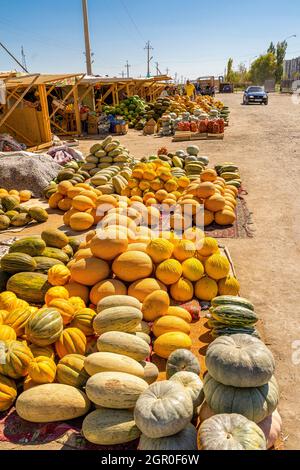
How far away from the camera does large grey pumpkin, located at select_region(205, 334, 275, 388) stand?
94.3 inches

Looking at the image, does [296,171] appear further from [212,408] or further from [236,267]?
[212,408]

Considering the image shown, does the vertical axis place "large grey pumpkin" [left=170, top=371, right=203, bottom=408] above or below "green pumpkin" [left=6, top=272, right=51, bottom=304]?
below

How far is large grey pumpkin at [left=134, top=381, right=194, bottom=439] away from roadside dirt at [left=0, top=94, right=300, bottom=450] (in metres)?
1.00

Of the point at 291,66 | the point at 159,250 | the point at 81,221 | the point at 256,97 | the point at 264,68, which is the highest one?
the point at 291,66

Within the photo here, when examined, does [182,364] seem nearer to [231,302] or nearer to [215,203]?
[231,302]

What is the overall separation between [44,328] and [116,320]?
2.04 ft

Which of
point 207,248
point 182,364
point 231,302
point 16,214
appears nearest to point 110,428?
point 182,364

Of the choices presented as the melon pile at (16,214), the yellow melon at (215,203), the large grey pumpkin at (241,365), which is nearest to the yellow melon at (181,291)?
the large grey pumpkin at (241,365)

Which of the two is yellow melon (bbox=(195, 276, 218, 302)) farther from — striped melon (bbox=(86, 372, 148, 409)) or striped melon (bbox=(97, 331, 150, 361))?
striped melon (bbox=(86, 372, 148, 409))

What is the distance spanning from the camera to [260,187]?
915 centimetres

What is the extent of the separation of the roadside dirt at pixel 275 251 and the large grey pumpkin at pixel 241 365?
0.72 meters

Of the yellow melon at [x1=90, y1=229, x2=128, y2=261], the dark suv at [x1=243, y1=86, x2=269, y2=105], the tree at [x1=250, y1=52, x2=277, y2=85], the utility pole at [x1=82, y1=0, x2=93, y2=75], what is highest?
the tree at [x1=250, y1=52, x2=277, y2=85]

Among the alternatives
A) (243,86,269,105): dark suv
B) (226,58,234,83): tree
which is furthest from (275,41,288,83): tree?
(243,86,269,105): dark suv

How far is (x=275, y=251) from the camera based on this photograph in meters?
5.79
